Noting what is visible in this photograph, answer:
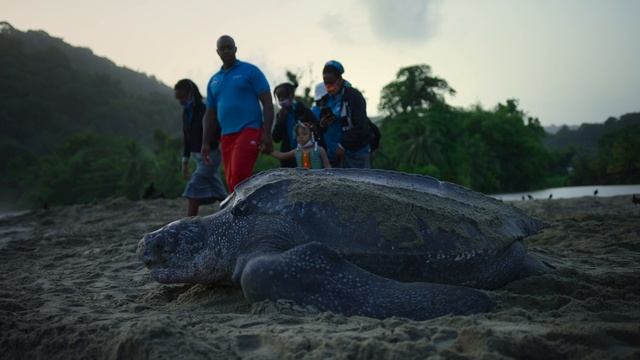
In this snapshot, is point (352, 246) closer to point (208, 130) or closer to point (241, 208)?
point (241, 208)

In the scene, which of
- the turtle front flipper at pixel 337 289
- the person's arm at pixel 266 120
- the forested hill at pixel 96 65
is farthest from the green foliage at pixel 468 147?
the forested hill at pixel 96 65

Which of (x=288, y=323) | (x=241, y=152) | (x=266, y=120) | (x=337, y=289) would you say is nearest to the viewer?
(x=288, y=323)

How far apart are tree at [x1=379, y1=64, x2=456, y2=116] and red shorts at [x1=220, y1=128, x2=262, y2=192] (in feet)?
141

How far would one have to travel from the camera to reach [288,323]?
1673 mm

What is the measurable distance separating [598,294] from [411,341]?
1142 mm

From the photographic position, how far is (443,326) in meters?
1.54

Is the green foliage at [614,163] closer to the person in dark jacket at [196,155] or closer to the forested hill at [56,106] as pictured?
the person in dark jacket at [196,155]

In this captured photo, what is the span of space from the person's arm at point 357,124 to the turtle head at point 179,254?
7.34 ft

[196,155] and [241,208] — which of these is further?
[196,155]

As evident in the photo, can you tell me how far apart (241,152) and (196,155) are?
1.38m

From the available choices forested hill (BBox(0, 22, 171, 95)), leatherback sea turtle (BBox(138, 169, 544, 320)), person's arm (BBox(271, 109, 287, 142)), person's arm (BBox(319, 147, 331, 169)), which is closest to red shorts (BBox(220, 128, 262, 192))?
person's arm (BBox(319, 147, 331, 169))

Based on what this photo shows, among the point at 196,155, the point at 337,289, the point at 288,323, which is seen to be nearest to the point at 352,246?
the point at 337,289

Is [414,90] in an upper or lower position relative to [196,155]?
upper

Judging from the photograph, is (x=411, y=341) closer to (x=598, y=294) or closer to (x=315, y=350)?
(x=315, y=350)
